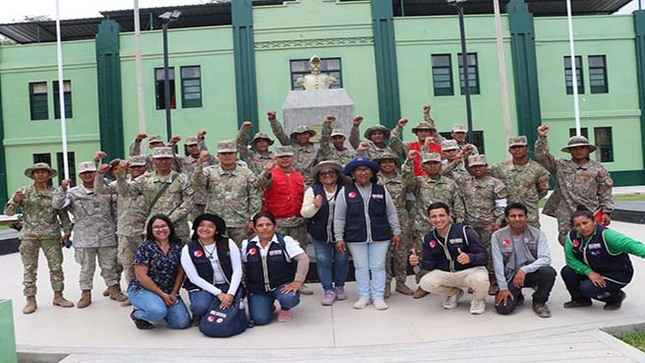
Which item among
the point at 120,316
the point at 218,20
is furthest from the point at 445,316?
the point at 218,20

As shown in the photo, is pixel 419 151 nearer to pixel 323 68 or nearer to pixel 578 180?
pixel 578 180

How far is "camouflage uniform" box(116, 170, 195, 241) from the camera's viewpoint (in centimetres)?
591

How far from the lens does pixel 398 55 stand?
22.4m

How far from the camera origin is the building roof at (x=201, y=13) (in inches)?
944

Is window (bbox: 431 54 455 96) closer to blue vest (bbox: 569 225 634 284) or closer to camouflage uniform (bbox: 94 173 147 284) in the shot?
blue vest (bbox: 569 225 634 284)

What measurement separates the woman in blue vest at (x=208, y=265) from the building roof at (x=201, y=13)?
20.2m

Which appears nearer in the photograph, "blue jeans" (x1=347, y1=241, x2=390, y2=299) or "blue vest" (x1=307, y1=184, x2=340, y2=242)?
"blue jeans" (x1=347, y1=241, x2=390, y2=299)

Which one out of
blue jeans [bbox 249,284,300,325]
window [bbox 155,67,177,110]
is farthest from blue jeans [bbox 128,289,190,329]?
window [bbox 155,67,177,110]

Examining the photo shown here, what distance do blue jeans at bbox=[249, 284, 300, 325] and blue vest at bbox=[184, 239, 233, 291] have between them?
0.33 m

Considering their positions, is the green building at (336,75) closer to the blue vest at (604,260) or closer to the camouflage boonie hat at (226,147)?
the camouflage boonie hat at (226,147)

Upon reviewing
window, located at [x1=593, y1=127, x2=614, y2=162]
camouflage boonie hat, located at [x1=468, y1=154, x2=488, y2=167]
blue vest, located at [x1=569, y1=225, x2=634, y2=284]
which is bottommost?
blue vest, located at [x1=569, y1=225, x2=634, y2=284]

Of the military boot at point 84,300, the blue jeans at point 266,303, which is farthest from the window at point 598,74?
the military boot at point 84,300

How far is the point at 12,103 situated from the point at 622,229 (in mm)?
23345

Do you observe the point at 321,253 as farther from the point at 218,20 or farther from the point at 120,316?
the point at 218,20
